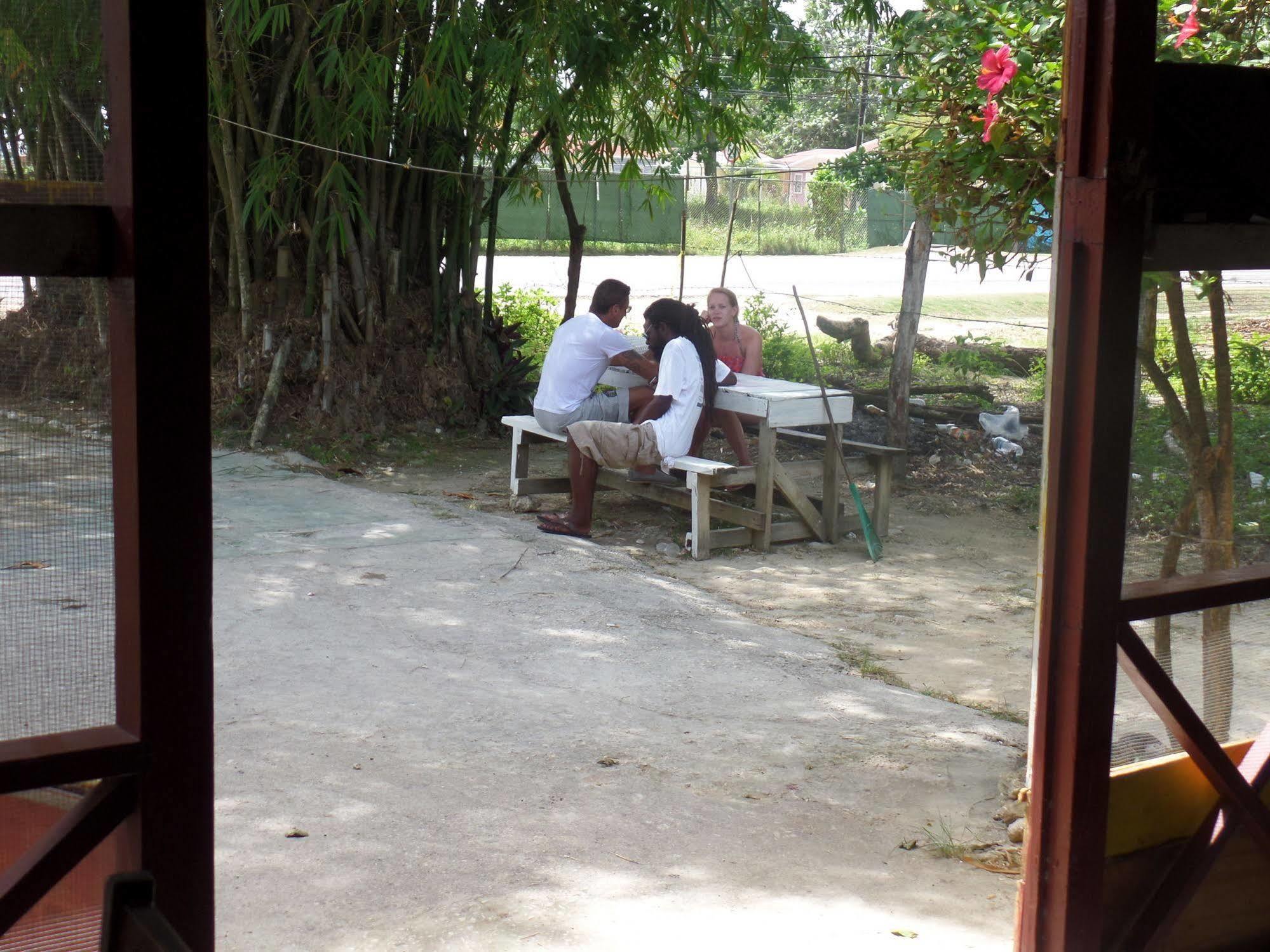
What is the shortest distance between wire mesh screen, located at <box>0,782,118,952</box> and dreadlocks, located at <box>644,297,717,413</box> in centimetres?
518

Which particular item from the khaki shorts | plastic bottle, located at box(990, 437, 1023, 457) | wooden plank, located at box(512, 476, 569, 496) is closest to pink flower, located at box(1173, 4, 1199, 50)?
the khaki shorts

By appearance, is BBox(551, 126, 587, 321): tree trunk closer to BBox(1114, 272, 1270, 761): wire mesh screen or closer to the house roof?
BBox(1114, 272, 1270, 761): wire mesh screen

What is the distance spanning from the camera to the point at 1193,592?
7.96 feet

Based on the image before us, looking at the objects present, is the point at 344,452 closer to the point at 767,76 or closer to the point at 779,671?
the point at 767,76

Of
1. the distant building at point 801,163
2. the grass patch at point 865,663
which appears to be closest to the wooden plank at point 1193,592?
the grass patch at point 865,663

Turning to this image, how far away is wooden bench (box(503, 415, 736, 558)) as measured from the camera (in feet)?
21.2

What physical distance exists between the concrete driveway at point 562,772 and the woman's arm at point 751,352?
7.42ft

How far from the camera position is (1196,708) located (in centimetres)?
264

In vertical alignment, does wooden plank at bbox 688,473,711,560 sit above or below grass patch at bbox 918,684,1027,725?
above

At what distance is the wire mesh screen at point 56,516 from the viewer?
1697mm

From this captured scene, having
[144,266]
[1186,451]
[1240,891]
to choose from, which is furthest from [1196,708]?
[144,266]

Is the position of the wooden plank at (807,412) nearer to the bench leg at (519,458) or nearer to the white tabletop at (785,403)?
the white tabletop at (785,403)

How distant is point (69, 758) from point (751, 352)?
6.45m

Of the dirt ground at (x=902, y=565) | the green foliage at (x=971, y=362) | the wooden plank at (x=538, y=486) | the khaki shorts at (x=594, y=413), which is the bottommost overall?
the dirt ground at (x=902, y=565)
